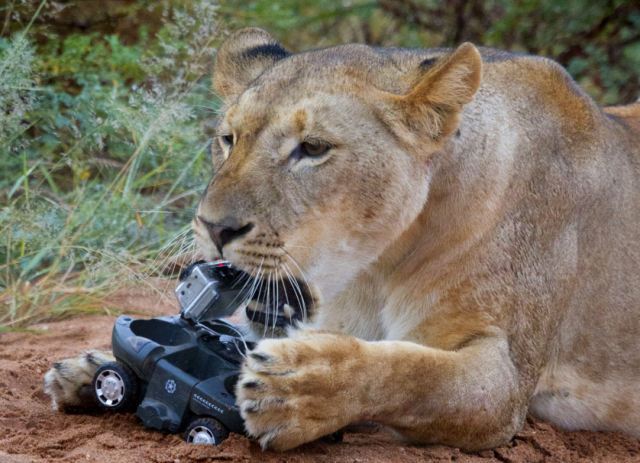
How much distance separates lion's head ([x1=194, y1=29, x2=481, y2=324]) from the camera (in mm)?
3051

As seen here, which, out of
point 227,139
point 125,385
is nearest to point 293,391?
point 125,385

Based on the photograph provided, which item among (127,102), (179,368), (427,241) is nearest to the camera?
(179,368)

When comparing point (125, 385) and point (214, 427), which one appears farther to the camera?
point (125, 385)

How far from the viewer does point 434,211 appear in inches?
134

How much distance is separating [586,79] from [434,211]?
17.4ft

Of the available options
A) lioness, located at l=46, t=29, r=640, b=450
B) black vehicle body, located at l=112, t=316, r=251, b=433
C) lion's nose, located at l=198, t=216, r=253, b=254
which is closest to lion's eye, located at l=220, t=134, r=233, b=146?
lioness, located at l=46, t=29, r=640, b=450

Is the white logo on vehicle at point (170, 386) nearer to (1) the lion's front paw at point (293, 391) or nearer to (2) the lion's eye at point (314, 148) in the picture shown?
(1) the lion's front paw at point (293, 391)

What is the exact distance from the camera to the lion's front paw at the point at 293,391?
9.02 feet

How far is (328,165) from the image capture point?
318cm

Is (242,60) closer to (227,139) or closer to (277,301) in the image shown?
(227,139)

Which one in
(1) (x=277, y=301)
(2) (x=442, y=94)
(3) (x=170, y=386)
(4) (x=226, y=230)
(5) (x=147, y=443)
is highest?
(2) (x=442, y=94)

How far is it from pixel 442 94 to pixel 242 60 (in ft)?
3.24

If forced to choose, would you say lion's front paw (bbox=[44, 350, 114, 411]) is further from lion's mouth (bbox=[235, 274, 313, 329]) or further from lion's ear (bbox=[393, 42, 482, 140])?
lion's ear (bbox=[393, 42, 482, 140])

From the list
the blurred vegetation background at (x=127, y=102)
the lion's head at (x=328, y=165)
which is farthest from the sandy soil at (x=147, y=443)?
the blurred vegetation background at (x=127, y=102)
